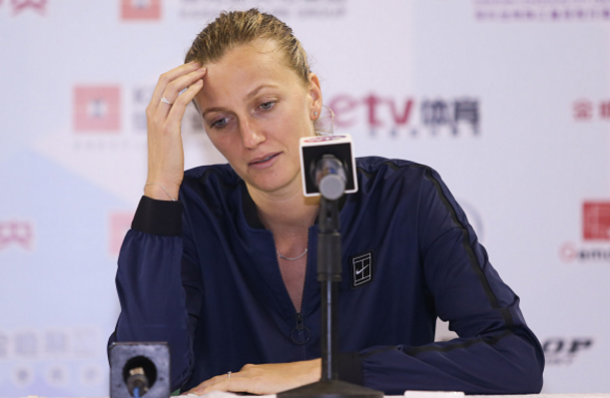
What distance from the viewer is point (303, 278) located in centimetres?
169

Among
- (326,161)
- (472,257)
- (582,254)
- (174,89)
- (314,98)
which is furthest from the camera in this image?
(582,254)

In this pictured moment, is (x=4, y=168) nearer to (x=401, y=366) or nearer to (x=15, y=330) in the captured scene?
(x=15, y=330)

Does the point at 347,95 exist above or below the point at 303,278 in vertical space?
above

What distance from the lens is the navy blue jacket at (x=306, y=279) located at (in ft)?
4.88

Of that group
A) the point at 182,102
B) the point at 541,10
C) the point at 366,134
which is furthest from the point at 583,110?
the point at 182,102

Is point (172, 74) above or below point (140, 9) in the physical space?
below

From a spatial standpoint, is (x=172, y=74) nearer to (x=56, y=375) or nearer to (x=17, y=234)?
(x=17, y=234)

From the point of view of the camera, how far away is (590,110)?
235 cm

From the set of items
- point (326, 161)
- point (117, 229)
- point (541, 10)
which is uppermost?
point (541, 10)

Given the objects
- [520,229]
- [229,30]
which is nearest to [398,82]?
[520,229]

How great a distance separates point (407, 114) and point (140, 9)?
1023 mm

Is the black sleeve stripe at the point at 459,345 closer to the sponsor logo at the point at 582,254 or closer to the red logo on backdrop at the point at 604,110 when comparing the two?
the sponsor logo at the point at 582,254

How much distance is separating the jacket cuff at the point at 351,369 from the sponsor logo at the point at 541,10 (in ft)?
5.03

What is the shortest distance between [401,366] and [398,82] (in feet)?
4.42
